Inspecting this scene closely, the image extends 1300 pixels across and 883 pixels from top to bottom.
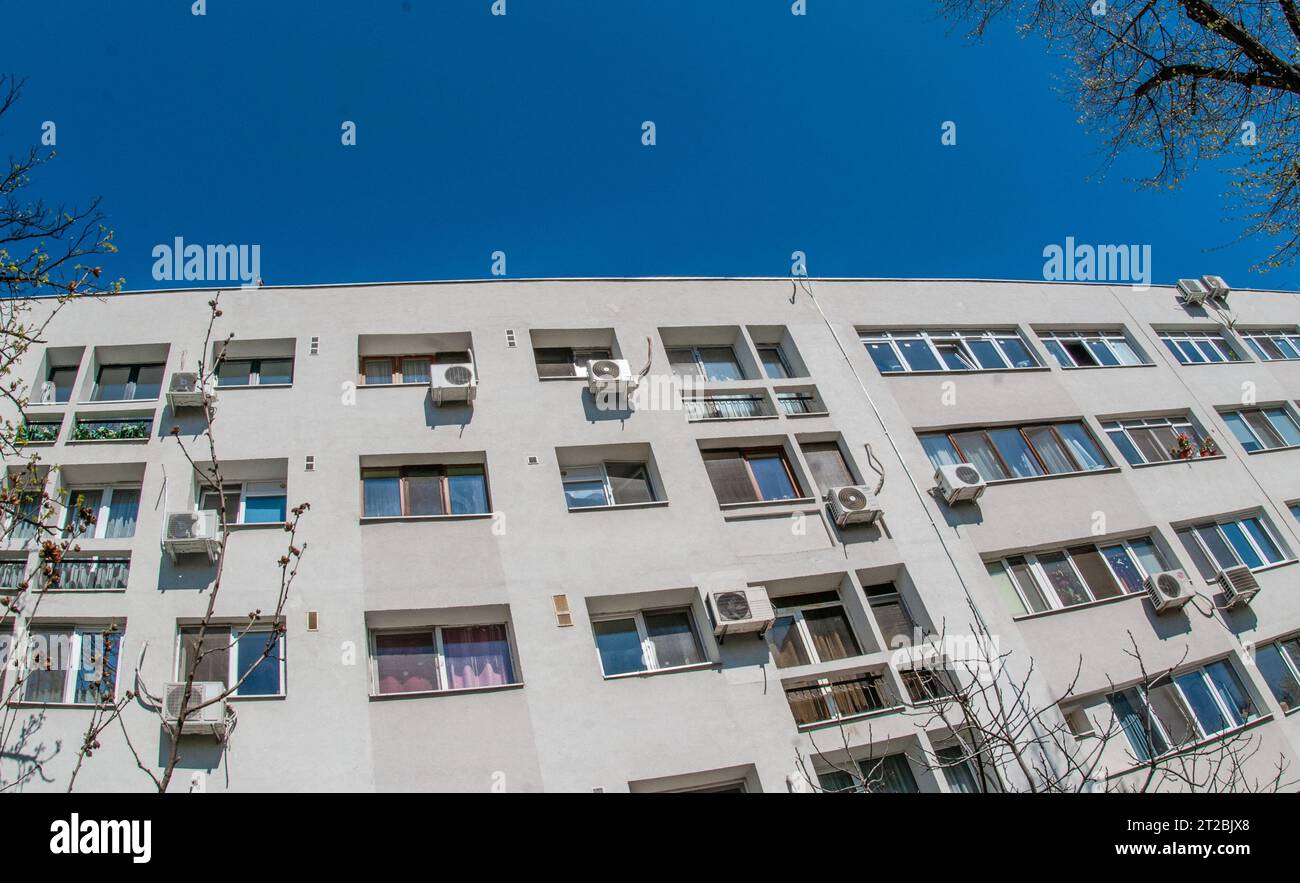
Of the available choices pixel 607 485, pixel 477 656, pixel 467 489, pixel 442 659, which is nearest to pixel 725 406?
pixel 607 485

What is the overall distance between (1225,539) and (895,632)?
7575 mm

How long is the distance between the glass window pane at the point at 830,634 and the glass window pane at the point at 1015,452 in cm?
505

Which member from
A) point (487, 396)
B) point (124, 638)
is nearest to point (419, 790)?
point (124, 638)

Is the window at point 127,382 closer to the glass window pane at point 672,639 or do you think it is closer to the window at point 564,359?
the window at point 564,359

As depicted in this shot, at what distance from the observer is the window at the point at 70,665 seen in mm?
11133

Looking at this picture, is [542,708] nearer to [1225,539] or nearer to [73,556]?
[73,556]

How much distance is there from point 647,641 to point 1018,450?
8590 mm

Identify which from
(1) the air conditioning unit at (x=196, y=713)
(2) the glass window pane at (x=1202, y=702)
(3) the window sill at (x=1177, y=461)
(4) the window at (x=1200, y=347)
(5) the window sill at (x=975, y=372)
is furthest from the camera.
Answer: (4) the window at (x=1200, y=347)

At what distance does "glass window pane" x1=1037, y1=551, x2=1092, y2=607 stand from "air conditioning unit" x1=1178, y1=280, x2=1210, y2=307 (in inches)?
397

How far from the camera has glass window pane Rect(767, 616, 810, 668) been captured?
13.0 meters

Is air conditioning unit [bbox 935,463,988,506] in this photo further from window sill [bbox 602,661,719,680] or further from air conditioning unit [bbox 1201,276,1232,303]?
air conditioning unit [bbox 1201,276,1232,303]

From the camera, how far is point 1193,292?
69.9ft

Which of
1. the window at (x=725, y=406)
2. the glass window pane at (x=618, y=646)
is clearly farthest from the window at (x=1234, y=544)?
the glass window pane at (x=618, y=646)
